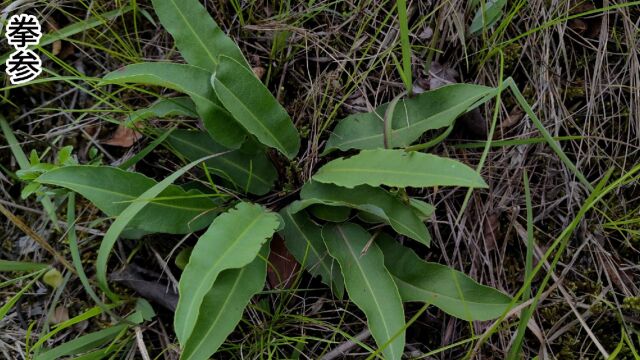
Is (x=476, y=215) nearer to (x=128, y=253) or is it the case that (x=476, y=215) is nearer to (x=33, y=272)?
(x=128, y=253)

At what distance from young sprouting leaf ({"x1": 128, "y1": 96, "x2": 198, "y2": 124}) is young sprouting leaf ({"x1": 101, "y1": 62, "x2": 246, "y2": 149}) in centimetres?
8

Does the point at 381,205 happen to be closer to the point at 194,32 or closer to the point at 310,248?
the point at 310,248

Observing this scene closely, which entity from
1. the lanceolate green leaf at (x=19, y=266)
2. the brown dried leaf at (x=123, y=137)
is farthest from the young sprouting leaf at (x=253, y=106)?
the lanceolate green leaf at (x=19, y=266)

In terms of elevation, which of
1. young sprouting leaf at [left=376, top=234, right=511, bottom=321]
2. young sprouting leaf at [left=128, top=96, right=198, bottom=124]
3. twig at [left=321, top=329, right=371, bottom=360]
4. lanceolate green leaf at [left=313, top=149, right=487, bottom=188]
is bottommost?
twig at [left=321, top=329, right=371, bottom=360]

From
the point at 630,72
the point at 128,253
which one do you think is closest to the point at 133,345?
the point at 128,253

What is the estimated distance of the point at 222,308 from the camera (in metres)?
1.26

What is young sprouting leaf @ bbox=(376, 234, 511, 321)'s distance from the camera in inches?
51.2

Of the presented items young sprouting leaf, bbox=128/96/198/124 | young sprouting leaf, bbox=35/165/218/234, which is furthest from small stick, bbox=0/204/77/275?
young sprouting leaf, bbox=128/96/198/124

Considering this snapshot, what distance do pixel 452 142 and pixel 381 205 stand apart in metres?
0.30

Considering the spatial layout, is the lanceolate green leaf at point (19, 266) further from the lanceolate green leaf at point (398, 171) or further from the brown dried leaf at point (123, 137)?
the lanceolate green leaf at point (398, 171)

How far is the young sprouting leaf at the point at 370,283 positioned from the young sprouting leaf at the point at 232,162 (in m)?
0.22

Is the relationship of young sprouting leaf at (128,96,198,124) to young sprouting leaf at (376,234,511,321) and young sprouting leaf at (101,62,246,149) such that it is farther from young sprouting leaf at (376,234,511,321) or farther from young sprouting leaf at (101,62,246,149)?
young sprouting leaf at (376,234,511,321)

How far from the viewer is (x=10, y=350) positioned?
1514 mm

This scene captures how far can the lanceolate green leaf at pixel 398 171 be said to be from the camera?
1.17 m
